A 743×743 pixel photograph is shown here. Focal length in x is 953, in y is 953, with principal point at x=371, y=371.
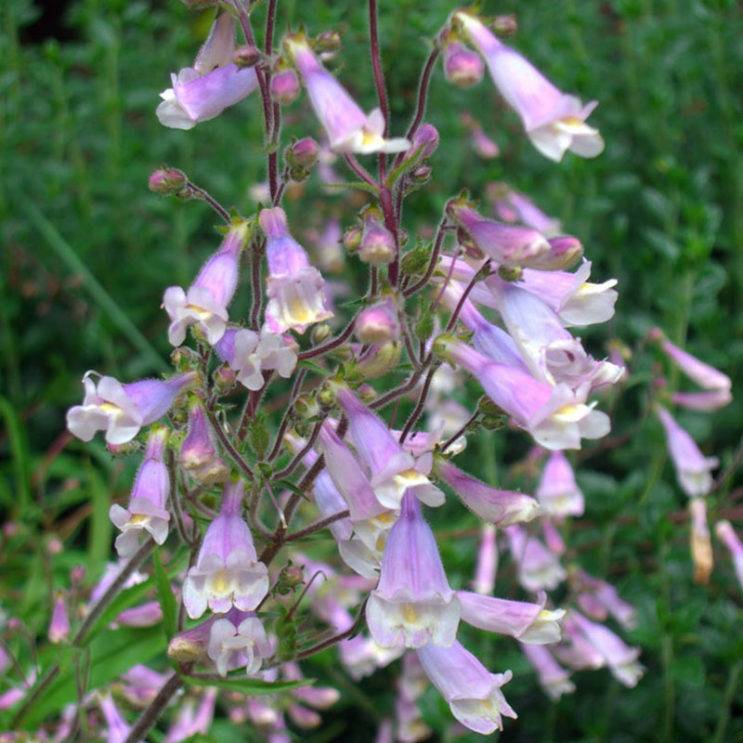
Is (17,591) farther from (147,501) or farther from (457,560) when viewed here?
(147,501)

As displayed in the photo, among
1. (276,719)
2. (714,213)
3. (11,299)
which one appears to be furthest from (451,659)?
(11,299)

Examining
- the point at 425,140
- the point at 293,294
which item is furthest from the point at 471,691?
the point at 425,140

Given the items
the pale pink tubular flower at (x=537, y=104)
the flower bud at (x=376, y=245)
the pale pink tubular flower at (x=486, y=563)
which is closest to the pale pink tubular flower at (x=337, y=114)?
the flower bud at (x=376, y=245)

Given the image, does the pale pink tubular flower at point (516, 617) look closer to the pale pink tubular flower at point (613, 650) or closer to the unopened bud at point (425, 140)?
the unopened bud at point (425, 140)

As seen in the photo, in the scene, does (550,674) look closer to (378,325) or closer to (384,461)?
(384,461)

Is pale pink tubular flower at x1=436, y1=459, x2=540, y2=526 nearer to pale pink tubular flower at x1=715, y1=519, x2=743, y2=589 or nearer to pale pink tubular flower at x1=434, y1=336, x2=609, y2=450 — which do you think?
pale pink tubular flower at x1=434, y1=336, x2=609, y2=450
